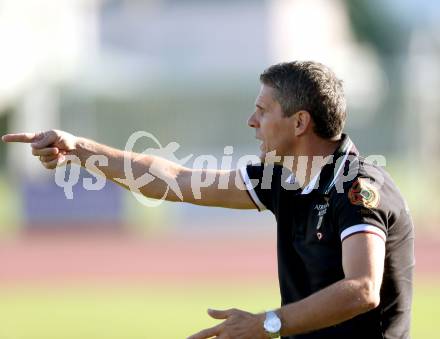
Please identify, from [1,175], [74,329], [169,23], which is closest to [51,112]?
[1,175]

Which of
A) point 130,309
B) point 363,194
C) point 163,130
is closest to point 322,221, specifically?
point 363,194

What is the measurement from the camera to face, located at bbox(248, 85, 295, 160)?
5281mm

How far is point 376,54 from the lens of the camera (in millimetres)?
75500

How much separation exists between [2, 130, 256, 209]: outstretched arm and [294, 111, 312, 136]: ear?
0.70m

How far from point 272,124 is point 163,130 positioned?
3568 cm

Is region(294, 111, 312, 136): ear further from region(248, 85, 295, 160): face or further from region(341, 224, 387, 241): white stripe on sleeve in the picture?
region(341, 224, 387, 241): white stripe on sleeve

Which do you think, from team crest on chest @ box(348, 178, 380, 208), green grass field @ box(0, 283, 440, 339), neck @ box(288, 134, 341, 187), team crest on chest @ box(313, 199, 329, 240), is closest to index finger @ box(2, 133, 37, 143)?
neck @ box(288, 134, 341, 187)

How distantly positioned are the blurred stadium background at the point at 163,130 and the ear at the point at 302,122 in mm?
6357

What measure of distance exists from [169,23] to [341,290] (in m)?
44.7

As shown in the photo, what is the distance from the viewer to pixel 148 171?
6.14 m

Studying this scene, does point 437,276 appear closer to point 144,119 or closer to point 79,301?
point 79,301

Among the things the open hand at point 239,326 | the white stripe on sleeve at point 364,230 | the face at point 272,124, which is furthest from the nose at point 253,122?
the open hand at point 239,326

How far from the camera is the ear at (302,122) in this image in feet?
17.1

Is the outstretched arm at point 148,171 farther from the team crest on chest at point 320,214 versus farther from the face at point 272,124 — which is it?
the team crest on chest at point 320,214
